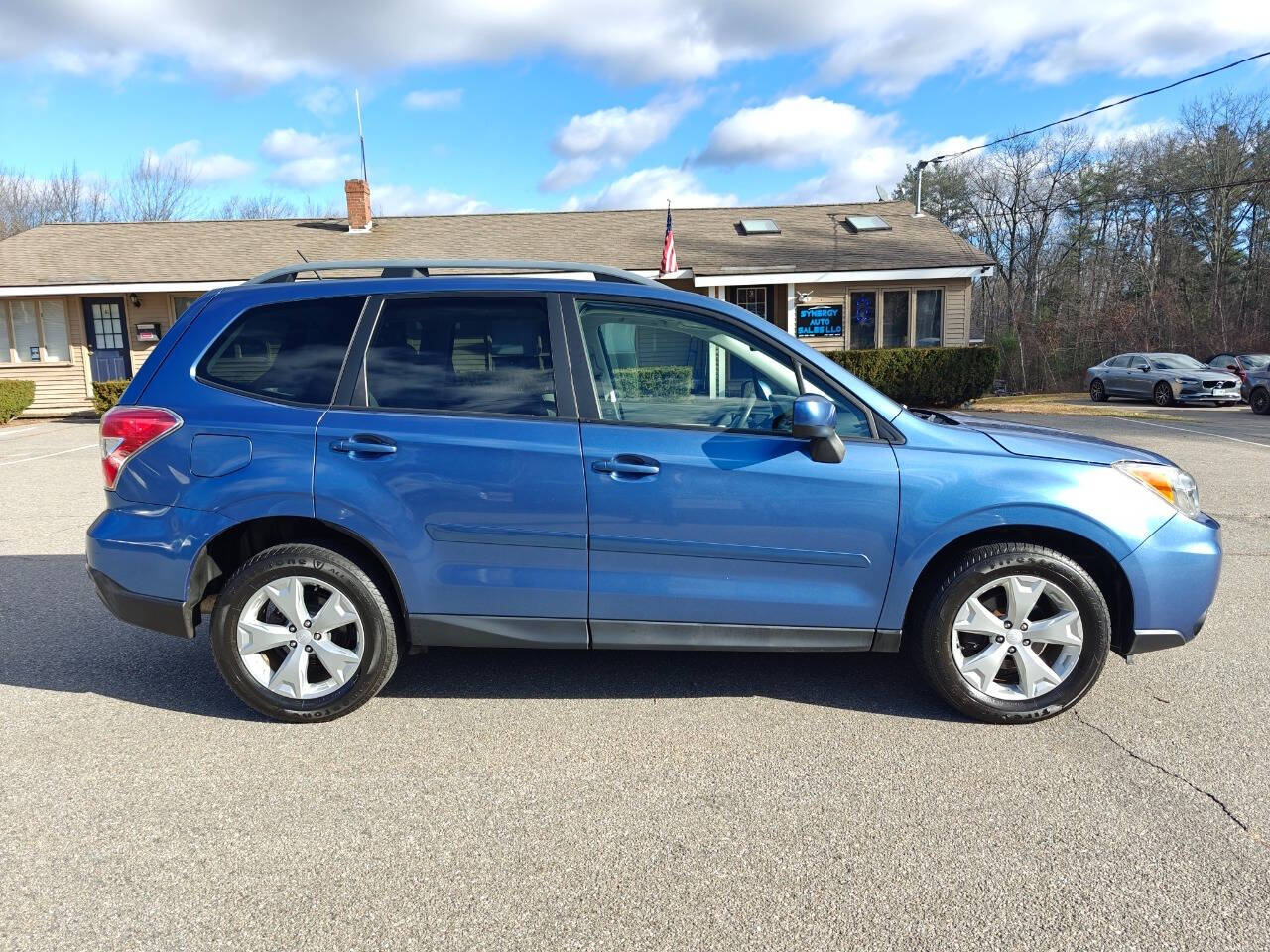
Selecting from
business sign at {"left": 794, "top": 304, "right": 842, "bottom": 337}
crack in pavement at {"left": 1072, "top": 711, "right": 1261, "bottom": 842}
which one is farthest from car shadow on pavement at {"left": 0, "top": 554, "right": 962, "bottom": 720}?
business sign at {"left": 794, "top": 304, "right": 842, "bottom": 337}

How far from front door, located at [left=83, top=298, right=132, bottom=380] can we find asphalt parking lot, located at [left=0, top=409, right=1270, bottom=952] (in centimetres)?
1916

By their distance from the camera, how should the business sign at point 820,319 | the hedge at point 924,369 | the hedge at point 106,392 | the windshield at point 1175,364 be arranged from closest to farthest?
the hedge at point 106,392 < the hedge at point 924,369 < the business sign at point 820,319 < the windshield at point 1175,364

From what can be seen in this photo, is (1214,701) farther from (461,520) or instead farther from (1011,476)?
(461,520)

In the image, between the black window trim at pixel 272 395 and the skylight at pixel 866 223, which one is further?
the skylight at pixel 866 223

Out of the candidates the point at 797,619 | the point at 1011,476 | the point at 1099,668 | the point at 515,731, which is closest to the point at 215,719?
the point at 515,731

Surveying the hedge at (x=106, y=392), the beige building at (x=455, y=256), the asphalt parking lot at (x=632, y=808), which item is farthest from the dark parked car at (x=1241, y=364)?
the hedge at (x=106, y=392)

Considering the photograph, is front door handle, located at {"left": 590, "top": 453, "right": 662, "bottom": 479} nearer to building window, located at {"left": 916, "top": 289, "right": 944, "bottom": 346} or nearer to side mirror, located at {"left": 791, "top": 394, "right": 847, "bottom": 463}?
side mirror, located at {"left": 791, "top": 394, "right": 847, "bottom": 463}

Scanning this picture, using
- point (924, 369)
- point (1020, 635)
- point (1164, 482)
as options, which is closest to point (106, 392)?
point (924, 369)

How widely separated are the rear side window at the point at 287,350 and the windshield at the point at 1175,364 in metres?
24.1

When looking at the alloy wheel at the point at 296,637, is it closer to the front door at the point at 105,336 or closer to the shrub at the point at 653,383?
the shrub at the point at 653,383

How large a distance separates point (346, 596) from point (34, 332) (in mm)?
21723

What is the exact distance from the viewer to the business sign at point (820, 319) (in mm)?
20969

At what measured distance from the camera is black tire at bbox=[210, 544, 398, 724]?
3.49m

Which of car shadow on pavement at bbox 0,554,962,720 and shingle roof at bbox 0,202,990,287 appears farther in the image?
shingle roof at bbox 0,202,990,287
